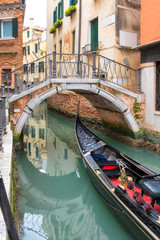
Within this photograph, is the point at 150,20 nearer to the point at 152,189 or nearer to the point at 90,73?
the point at 90,73

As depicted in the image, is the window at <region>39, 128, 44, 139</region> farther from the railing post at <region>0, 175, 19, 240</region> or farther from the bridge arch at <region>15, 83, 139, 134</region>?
the railing post at <region>0, 175, 19, 240</region>

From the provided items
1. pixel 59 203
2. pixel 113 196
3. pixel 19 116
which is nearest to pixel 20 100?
pixel 19 116

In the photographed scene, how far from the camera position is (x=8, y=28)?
934cm

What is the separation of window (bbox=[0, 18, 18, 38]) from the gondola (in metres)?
6.44

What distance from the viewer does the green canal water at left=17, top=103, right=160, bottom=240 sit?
2.81 meters

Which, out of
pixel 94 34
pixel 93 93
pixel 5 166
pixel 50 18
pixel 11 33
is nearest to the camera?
pixel 5 166

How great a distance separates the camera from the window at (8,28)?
9.21 meters

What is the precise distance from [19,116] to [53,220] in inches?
112

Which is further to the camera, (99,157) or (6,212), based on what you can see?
(99,157)

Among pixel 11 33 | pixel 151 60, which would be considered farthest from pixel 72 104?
pixel 151 60

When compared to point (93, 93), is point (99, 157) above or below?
below

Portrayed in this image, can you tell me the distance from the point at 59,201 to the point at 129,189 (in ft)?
4.26

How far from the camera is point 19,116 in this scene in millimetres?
5438

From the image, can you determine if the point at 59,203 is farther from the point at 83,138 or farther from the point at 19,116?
the point at 19,116
